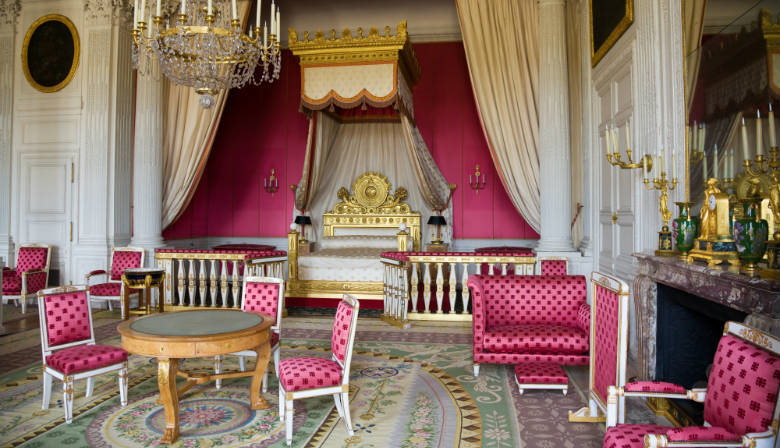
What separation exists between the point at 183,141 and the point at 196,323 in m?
5.38

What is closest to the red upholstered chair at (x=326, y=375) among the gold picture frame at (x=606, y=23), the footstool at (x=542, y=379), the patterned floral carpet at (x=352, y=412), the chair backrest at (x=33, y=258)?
the patterned floral carpet at (x=352, y=412)

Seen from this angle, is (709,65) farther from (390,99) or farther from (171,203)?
(171,203)

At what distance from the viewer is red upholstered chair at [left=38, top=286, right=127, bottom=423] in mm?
3463

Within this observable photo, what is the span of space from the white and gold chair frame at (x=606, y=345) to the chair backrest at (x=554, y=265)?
2714 mm

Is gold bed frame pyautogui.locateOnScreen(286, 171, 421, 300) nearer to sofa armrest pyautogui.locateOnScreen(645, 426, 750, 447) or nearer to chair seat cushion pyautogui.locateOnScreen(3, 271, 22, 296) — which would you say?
chair seat cushion pyautogui.locateOnScreen(3, 271, 22, 296)

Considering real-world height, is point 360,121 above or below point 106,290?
above

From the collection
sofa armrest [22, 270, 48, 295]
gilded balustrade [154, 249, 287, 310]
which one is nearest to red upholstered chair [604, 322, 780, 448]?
gilded balustrade [154, 249, 287, 310]

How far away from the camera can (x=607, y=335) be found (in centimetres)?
316

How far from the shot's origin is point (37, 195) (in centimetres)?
823

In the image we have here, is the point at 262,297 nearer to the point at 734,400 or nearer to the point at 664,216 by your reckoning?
the point at 664,216

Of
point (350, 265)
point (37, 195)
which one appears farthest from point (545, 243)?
point (37, 195)

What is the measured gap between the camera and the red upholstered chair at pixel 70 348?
3463mm

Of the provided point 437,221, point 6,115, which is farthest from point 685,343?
point 6,115

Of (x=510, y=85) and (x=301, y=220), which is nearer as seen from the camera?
(x=510, y=85)
